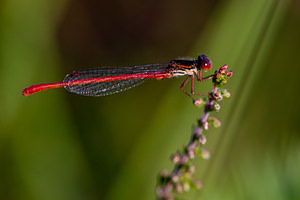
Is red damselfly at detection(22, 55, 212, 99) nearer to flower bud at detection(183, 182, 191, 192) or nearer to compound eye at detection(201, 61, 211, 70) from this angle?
compound eye at detection(201, 61, 211, 70)

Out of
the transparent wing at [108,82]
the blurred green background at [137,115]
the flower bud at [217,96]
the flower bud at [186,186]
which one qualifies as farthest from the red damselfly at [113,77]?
the flower bud at [186,186]

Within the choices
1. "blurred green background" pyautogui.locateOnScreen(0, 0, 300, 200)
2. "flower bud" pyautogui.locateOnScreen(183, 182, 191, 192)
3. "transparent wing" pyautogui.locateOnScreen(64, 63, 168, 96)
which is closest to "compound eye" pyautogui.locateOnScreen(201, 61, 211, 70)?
"blurred green background" pyautogui.locateOnScreen(0, 0, 300, 200)

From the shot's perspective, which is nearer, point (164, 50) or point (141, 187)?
point (141, 187)

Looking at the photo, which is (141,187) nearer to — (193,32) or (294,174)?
(294,174)

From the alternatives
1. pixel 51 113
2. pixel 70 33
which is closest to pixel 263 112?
pixel 51 113

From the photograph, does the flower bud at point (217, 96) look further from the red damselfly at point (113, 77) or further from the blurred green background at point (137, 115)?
the red damselfly at point (113, 77)

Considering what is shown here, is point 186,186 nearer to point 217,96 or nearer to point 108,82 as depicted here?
point 217,96
